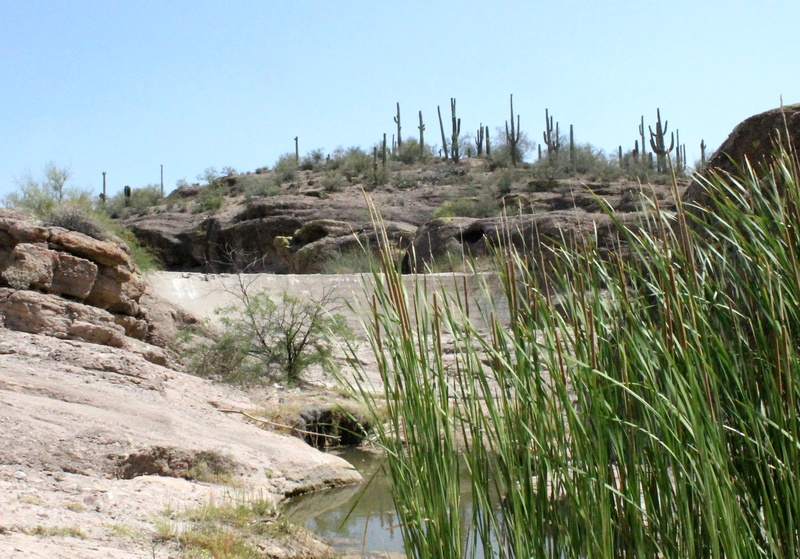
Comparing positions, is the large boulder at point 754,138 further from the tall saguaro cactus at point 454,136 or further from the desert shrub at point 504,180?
the tall saguaro cactus at point 454,136

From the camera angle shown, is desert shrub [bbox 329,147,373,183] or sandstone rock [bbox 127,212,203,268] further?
desert shrub [bbox 329,147,373,183]

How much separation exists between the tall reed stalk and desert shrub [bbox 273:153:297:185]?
44.3 metres

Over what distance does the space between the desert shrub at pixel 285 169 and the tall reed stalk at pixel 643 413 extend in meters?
44.3

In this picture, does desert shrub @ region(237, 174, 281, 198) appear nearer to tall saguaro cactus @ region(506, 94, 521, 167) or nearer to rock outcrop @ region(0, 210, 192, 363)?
tall saguaro cactus @ region(506, 94, 521, 167)

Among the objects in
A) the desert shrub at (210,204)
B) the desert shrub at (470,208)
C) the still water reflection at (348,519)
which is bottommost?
the still water reflection at (348,519)

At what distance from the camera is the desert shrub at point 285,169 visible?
46.6 meters

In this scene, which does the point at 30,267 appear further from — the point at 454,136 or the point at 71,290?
the point at 454,136

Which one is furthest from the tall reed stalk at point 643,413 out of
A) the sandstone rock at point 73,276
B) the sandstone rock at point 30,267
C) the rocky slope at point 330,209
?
the rocky slope at point 330,209

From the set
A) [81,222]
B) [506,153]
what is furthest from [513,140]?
[81,222]

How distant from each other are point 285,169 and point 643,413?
152 ft

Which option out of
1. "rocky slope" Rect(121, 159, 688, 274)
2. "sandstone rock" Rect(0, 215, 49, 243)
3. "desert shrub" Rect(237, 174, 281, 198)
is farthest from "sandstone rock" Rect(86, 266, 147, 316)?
"desert shrub" Rect(237, 174, 281, 198)

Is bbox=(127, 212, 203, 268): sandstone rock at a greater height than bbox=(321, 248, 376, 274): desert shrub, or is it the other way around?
bbox=(127, 212, 203, 268): sandstone rock

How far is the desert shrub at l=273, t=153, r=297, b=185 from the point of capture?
46625mm

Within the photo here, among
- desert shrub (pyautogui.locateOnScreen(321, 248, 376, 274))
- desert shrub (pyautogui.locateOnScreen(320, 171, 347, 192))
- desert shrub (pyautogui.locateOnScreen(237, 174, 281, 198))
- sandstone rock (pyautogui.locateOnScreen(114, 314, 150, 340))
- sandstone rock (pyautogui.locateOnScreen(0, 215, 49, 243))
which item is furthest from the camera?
desert shrub (pyautogui.locateOnScreen(237, 174, 281, 198))
